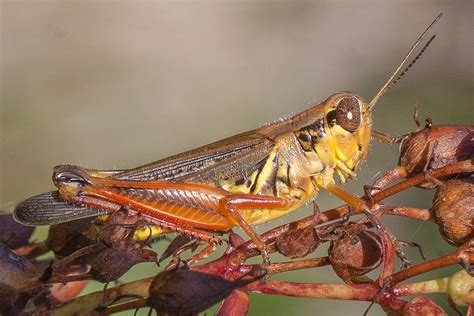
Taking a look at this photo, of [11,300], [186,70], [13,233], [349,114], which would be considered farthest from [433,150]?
[186,70]

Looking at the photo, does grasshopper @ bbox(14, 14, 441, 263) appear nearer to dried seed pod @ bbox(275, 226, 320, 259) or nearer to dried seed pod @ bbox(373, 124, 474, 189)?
dried seed pod @ bbox(373, 124, 474, 189)

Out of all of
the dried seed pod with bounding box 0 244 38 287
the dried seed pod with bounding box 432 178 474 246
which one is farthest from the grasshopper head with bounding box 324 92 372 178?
the dried seed pod with bounding box 0 244 38 287

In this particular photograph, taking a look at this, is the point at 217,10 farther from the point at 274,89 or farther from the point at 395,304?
the point at 395,304

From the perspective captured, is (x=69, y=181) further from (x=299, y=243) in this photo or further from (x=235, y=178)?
(x=299, y=243)

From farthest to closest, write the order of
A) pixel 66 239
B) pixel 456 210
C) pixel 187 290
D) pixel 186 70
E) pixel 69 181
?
pixel 186 70 → pixel 69 181 → pixel 66 239 → pixel 456 210 → pixel 187 290

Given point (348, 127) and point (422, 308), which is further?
point (348, 127)
